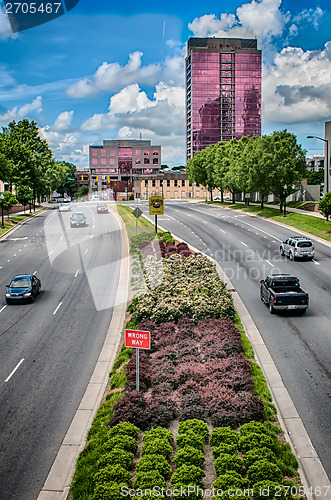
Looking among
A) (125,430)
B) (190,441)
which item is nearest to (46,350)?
(125,430)

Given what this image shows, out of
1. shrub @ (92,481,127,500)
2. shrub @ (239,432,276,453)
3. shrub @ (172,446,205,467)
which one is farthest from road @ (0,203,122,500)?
shrub @ (239,432,276,453)

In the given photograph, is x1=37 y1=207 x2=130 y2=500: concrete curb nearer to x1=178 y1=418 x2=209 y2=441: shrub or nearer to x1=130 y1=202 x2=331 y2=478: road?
x1=178 y1=418 x2=209 y2=441: shrub

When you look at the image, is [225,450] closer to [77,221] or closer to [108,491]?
[108,491]

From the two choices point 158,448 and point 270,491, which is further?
point 158,448

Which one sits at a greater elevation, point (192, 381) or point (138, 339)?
point (138, 339)

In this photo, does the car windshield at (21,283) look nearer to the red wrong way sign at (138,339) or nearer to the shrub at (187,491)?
the red wrong way sign at (138,339)

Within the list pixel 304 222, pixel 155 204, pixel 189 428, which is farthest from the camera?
pixel 304 222

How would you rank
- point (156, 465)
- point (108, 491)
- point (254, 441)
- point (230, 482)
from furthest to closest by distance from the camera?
1. point (254, 441)
2. point (156, 465)
3. point (230, 482)
4. point (108, 491)

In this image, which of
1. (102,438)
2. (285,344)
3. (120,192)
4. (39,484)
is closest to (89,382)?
(102,438)

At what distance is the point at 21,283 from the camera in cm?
2825

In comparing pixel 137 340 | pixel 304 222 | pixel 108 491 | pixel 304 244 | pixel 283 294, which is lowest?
pixel 108 491

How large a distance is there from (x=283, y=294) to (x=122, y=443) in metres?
13.7

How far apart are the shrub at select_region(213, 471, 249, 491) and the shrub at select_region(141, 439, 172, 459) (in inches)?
62.2

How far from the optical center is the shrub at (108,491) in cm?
960
